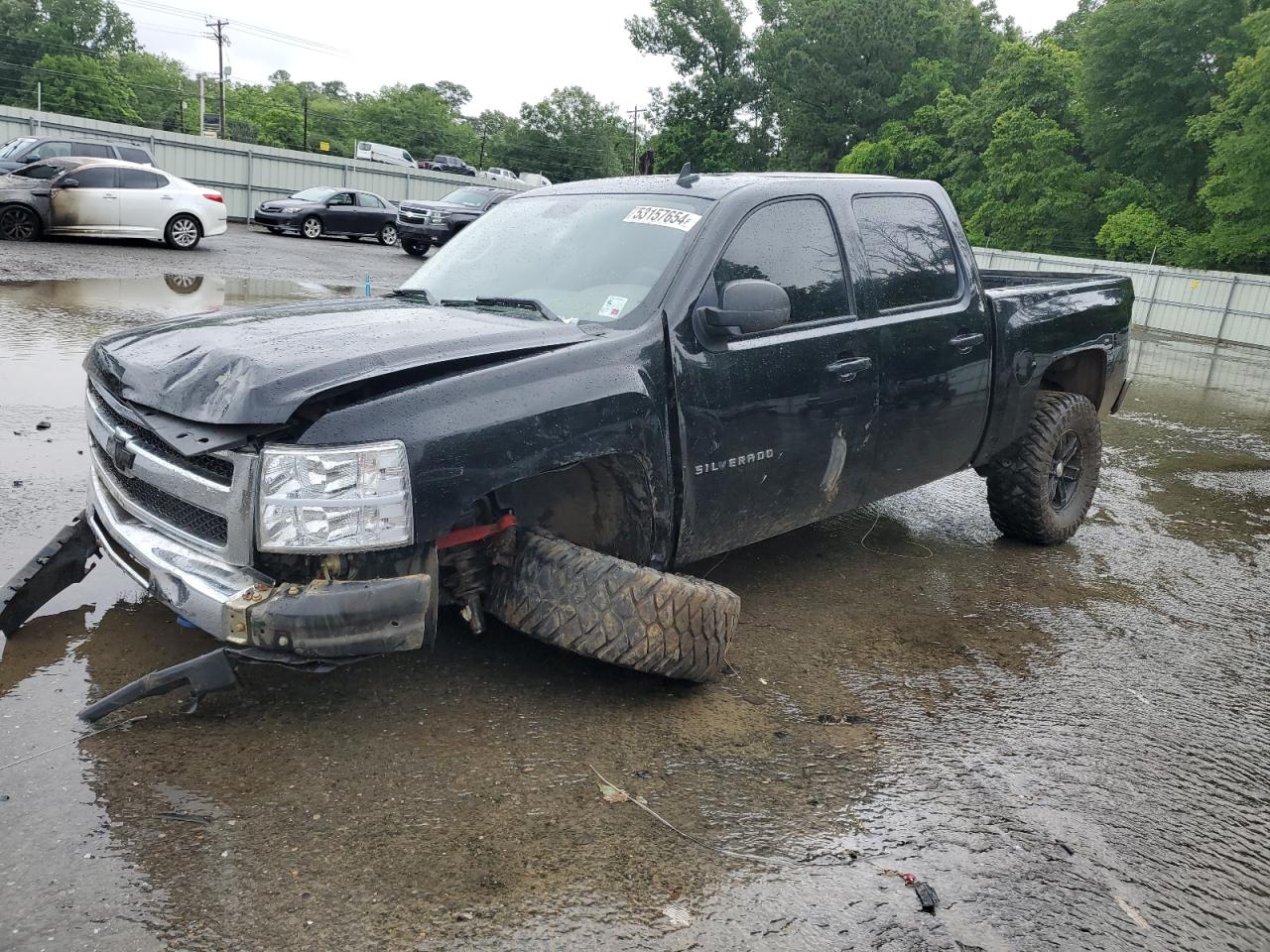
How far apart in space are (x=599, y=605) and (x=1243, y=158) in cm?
3414

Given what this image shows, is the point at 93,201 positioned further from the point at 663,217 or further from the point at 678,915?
the point at 678,915

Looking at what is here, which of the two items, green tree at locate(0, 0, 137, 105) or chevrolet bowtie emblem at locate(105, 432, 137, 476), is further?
green tree at locate(0, 0, 137, 105)

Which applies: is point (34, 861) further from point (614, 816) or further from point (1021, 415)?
point (1021, 415)

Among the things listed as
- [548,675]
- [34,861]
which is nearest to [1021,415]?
[548,675]

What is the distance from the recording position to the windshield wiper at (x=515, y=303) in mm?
3750

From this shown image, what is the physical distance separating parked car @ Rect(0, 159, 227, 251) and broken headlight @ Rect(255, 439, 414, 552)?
55.6ft

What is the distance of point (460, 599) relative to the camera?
3354mm

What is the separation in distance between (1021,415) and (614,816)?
11.4 feet

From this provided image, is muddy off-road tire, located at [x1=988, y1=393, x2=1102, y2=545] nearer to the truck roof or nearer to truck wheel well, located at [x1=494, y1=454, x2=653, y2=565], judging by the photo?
the truck roof

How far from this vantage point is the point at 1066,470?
5.82 metres

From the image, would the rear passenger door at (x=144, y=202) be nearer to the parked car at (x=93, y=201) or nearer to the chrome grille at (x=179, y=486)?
the parked car at (x=93, y=201)

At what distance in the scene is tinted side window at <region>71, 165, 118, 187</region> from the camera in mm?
17000

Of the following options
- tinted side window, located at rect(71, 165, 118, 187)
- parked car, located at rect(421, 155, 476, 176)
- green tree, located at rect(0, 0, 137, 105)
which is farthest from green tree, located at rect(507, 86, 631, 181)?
tinted side window, located at rect(71, 165, 118, 187)

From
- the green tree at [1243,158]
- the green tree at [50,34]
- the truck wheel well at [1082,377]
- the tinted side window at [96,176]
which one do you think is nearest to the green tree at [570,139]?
the green tree at [50,34]
